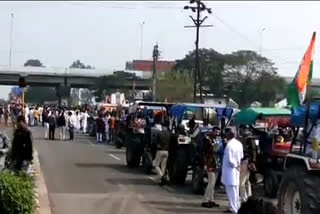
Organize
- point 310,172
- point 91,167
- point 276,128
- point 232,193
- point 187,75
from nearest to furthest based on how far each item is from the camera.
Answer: point 310,172 < point 232,193 < point 276,128 < point 91,167 < point 187,75

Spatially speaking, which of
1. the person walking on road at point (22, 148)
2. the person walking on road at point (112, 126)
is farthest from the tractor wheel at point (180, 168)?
the person walking on road at point (112, 126)

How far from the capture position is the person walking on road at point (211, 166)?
48.6 ft

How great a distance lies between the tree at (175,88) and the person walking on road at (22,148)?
7202 cm

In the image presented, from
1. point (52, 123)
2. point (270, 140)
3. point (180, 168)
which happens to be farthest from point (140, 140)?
point (52, 123)

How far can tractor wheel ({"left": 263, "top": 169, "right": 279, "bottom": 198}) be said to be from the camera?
1505cm

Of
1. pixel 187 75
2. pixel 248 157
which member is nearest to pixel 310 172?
pixel 248 157

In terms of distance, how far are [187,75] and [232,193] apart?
86456mm

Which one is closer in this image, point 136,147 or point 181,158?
point 181,158

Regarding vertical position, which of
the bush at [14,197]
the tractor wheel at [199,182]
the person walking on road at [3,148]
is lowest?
the tractor wheel at [199,182]

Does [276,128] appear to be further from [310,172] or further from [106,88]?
[106,88]

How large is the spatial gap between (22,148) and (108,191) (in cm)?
253

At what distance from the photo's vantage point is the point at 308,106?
12.1 m

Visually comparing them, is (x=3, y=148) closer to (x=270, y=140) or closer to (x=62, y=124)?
(x=270, y=140)

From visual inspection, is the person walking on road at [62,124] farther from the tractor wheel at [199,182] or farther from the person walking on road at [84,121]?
the tractor wheel at [199,182]
